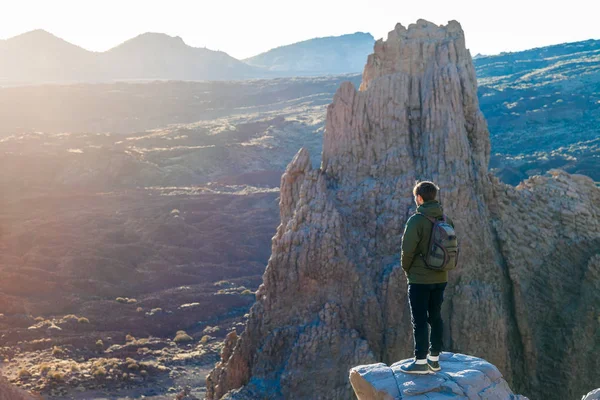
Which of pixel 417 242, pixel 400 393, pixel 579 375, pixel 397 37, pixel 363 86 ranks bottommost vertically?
pixel 579 375

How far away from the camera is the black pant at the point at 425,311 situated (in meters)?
7.35

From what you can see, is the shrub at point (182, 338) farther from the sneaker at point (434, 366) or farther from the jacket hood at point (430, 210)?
the jacket hood at point (430, 210)

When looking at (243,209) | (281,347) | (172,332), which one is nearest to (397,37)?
(281,347)

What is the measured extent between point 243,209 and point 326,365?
43.5m

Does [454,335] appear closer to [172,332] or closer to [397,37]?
[397,37]

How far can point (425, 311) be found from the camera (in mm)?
7543

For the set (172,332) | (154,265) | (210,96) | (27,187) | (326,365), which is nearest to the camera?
(326,365)

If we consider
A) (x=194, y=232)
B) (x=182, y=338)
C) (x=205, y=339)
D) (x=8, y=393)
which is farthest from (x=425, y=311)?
(x=194, y=232)

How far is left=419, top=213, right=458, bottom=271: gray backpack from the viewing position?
718 centimetres

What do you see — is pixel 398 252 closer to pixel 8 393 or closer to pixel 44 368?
pixel 8 393

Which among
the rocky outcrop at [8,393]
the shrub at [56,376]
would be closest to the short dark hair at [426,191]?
the rocky outcrop at [8,393]

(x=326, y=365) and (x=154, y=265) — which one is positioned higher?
(x=326, y=365)

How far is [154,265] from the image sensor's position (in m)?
44.6

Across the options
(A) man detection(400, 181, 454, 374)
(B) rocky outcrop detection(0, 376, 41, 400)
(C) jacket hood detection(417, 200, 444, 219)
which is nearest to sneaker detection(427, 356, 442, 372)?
(A) man detection(400, 181, 454, 374)
